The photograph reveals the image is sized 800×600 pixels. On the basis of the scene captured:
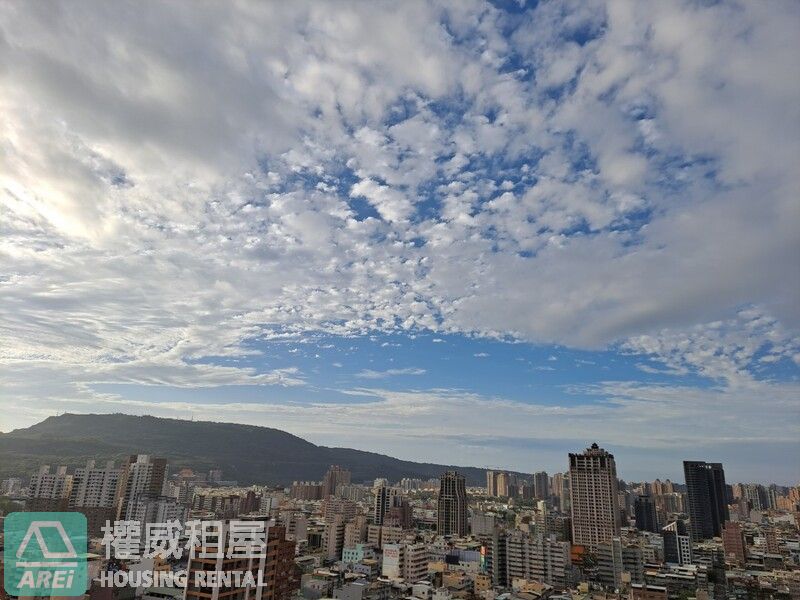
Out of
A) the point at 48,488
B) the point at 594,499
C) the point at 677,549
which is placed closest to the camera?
the point at 677,549

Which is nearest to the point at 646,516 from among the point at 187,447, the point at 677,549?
the point at 677,549

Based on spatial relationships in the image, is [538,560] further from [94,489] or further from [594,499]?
[94,489]

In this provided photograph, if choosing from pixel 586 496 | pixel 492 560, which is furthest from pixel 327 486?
pixel 492 560

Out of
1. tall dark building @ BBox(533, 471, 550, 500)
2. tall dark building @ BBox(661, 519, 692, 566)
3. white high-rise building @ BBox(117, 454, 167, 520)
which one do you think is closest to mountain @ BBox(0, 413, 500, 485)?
tall dark building @ BBox(533, 471, 550, 500)

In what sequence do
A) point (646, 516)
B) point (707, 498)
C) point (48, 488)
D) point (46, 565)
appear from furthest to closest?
point (707, 498) < point (646, 516) < point (48, 488) < point (46, 565)

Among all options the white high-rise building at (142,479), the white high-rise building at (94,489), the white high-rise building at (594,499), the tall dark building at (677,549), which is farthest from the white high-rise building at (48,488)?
the tall dark building at (677,549)

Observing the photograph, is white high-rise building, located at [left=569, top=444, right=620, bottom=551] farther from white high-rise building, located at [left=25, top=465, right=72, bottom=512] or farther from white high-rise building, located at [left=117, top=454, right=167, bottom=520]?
white high-rise building, located at [left=25, top=465, right=72, bottom=512]

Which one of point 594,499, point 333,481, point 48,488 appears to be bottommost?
point 333,481
